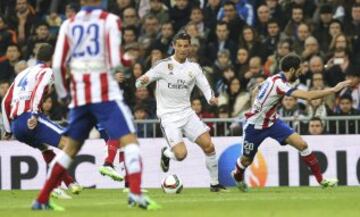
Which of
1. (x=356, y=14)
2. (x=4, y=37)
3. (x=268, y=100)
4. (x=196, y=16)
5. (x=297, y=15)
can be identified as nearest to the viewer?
(x=268, y=100)

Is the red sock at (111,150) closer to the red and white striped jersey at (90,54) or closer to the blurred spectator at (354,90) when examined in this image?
the red and white striped jersey at (90,54)

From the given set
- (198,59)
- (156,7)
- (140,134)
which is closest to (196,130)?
(140,134)

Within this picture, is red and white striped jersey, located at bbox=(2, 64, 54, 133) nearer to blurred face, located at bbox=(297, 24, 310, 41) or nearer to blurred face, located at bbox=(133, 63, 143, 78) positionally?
blurred face, located at bbox=(133, 63, 143, 78)

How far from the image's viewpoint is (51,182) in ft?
43.6

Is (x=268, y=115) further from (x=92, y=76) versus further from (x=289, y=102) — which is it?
(x=92, y=76)

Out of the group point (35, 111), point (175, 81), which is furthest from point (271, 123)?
point (35, 111)

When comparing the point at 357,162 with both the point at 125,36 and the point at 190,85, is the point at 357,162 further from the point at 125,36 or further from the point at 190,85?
the point at 125,36

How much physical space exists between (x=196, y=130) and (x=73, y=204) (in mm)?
4200

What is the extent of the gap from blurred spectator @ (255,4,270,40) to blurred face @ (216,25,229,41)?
0.71 metres

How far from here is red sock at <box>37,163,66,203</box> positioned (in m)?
13.3

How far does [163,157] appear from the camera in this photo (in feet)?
63.8

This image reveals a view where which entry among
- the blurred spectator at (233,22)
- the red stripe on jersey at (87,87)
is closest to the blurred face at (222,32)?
the blurred spectator at (233,22)

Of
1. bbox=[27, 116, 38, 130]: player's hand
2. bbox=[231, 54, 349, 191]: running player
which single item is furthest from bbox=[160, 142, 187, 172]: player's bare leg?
bbox=[27, 116, 38, 130]: player's hand

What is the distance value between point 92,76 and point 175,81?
5.72 meters
